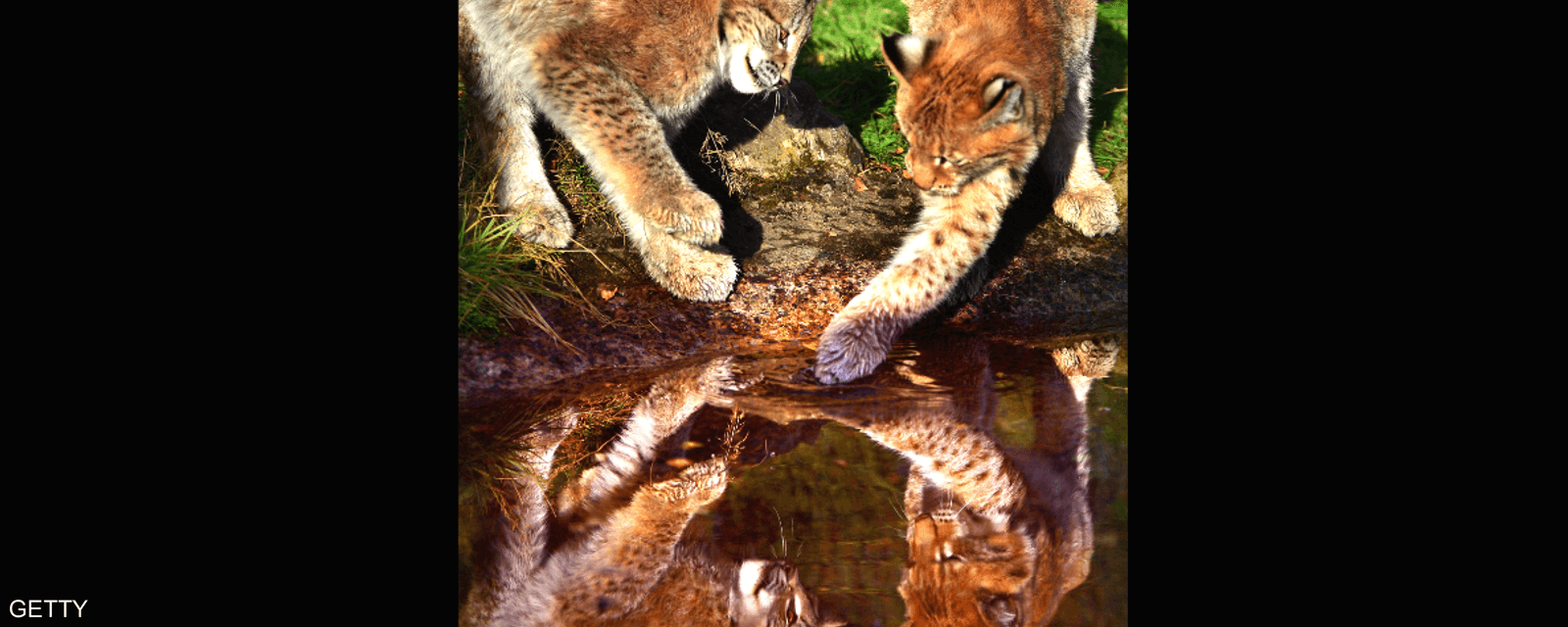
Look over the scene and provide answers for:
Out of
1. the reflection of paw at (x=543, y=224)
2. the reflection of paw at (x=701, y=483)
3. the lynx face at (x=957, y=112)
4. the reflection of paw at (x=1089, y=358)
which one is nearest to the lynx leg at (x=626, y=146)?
the reflection of paw at (x=543, y=224)

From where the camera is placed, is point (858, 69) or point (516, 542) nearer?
point (516, 542)

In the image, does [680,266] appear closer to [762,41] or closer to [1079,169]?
[762,41]

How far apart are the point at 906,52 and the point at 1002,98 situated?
50cm

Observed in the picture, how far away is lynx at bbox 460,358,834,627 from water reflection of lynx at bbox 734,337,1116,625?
407 mm

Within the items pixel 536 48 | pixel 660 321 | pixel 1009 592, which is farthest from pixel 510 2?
pixel 1009 592

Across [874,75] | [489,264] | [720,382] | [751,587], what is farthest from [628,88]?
[874,75]

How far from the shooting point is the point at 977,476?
350 cm

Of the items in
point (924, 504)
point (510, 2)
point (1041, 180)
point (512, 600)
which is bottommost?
point (512, 600)

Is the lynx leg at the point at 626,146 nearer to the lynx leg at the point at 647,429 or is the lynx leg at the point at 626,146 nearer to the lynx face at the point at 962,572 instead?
the lynx leg at the point at 647,429

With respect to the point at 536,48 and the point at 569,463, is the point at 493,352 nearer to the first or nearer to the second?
the point at 569,463

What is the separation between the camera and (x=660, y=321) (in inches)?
178

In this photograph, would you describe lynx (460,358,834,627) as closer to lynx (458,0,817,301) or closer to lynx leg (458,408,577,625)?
lynx leg (458,408,577,625)

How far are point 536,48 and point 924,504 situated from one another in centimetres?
265

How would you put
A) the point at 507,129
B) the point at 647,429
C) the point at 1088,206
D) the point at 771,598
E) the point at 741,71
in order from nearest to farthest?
the point at 771,598 < the point at 647,429 < the point at 741,71 < the point at 507,129 < the point at 1088,206
